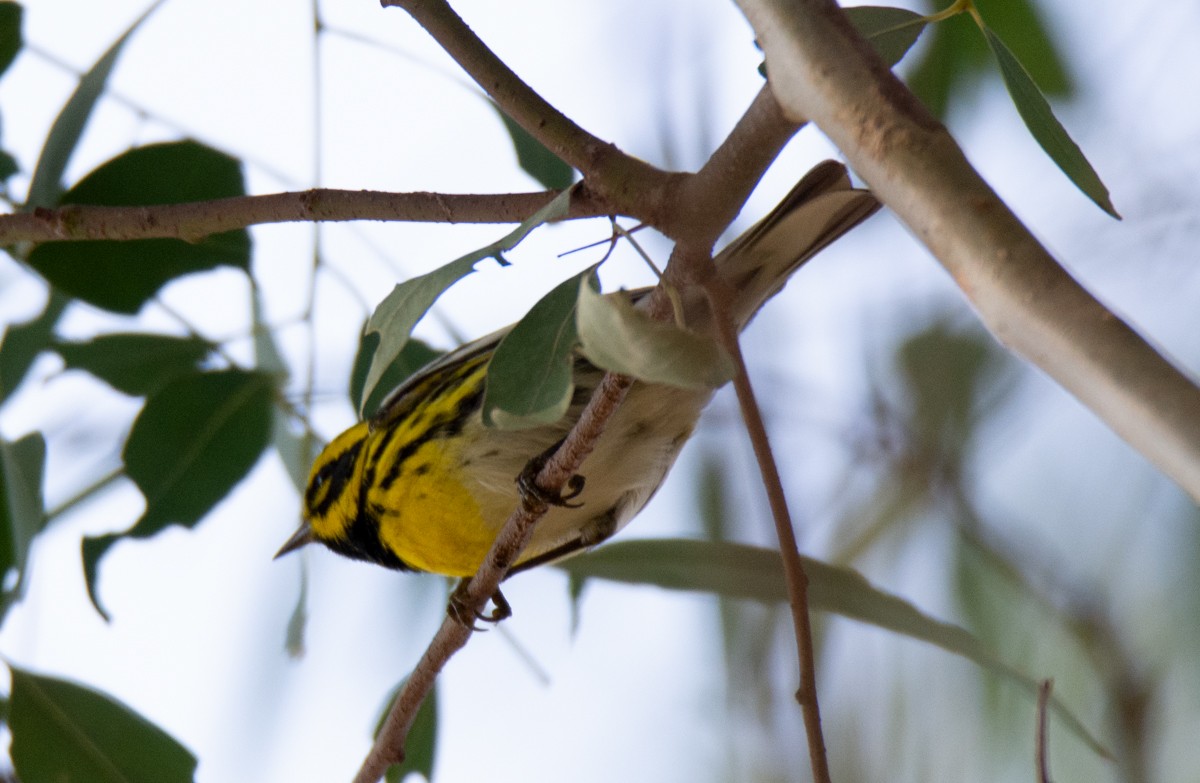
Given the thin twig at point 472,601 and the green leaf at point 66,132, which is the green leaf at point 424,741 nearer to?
the thin twig at point 472,601

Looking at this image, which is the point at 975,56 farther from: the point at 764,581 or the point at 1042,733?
the point at 1042,733

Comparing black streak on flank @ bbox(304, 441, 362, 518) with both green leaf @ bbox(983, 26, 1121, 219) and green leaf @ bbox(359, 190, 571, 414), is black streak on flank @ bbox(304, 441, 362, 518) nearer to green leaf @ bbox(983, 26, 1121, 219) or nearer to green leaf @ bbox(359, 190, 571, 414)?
green leaf @ bbox(359, 190, 571, 414)

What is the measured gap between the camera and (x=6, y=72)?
140cm

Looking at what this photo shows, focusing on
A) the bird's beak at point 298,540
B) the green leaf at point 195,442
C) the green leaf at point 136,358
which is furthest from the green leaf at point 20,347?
the bird's beak at point 298,540

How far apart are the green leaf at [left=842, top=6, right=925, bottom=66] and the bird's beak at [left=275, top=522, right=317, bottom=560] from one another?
1246 mm

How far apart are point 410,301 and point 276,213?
184 mm

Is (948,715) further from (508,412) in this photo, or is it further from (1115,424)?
(1115,424)

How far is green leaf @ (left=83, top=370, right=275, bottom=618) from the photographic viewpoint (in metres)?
1.46

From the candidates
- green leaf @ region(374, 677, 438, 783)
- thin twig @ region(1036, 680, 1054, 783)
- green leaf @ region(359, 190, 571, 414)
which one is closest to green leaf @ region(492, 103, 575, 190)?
green leaf @ region(359, 190, 571, 414)

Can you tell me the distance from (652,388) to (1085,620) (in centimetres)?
81

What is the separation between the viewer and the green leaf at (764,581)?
1245 millimetres

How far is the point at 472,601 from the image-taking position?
1.20 metres

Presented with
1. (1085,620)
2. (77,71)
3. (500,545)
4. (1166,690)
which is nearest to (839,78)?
(500,545)

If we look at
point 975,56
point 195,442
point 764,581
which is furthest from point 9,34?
point 975,56
